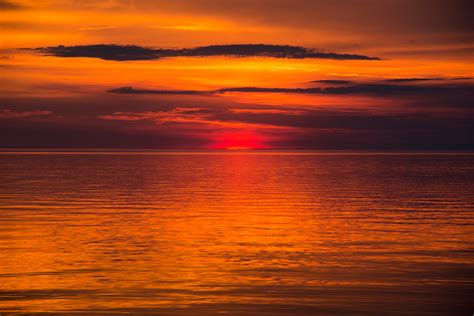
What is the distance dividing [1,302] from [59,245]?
8907 mm

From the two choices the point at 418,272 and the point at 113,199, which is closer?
the point at 418,272

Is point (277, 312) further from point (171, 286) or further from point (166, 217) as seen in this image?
point (166, 217)

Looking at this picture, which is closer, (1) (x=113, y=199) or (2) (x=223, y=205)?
(2) (x=223, y=205)

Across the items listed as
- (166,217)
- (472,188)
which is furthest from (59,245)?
(472,188)

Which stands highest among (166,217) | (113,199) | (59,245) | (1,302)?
(113,199)

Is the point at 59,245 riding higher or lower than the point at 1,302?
higher

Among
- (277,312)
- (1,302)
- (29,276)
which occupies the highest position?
(29,276)

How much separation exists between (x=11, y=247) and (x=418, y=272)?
1461 centimetres

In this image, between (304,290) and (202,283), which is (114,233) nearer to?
(202,283)

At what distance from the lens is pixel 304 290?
20688 mm

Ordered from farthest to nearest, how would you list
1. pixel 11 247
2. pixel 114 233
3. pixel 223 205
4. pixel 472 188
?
pixel 472 188 → pixel 223 205 → pixel 114 233 → pixel 11 247

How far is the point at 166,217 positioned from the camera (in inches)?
1506

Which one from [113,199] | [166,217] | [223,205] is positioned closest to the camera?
[166,217]

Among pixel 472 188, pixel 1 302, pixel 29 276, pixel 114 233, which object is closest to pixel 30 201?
pixel 114 233
